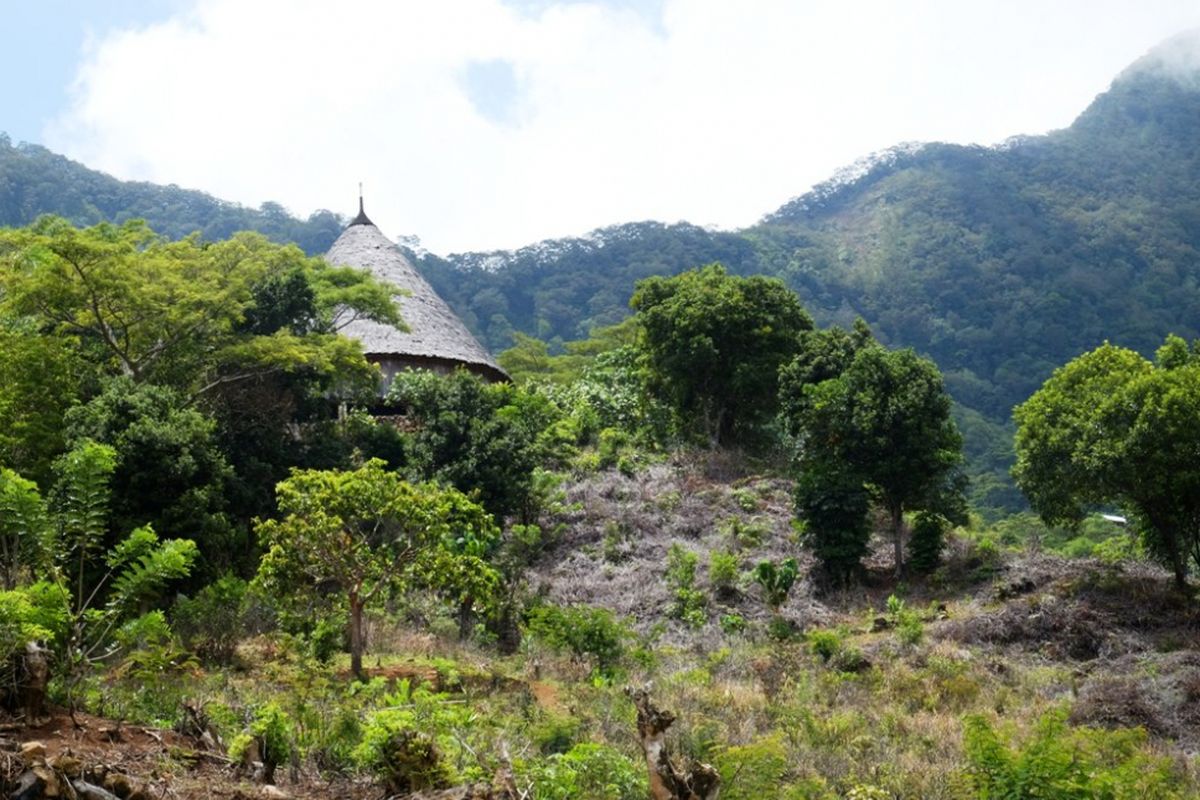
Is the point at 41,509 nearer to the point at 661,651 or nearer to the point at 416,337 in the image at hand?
the point at 661,651

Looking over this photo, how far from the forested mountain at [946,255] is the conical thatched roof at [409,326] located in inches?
930

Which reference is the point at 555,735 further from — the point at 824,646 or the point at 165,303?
the point at 165,303

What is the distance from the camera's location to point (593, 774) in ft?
19.9

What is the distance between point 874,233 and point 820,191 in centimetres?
1304

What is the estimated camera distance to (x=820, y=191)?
7950 cm

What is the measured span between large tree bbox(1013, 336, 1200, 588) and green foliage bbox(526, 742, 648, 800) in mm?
9683

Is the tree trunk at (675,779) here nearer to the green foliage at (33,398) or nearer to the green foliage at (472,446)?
the green foliage at (33,398)

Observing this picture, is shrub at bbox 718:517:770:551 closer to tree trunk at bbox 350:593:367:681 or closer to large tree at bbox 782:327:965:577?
large tree at bbox 782:327:965:577

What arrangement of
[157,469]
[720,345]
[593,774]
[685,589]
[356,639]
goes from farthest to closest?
[720,345], [685,589], [157,469], [356,639], [593,774]

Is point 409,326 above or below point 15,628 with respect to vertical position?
above

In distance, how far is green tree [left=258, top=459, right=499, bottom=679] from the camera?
1086 centimetres

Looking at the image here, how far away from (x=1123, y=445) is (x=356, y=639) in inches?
364

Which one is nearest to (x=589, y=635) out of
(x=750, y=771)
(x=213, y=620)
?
(x=213, y=620)

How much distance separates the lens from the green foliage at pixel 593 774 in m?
5.70
